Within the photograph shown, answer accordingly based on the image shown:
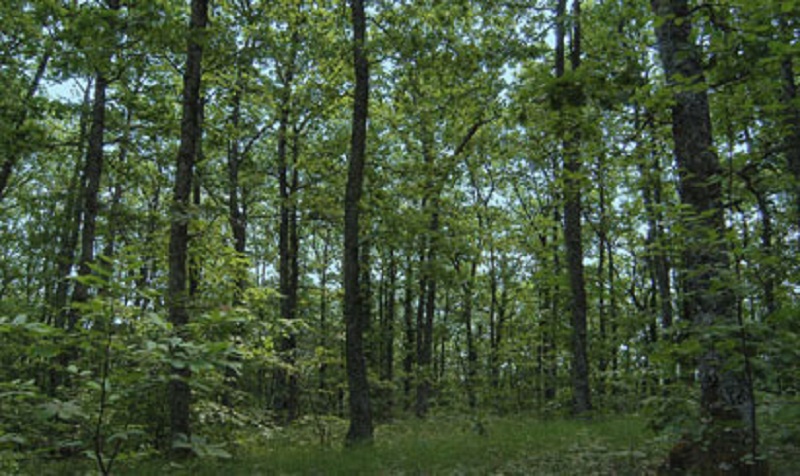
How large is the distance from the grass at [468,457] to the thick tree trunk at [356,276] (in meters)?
0.61

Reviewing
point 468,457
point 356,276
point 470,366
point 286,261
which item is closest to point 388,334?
point 470,366

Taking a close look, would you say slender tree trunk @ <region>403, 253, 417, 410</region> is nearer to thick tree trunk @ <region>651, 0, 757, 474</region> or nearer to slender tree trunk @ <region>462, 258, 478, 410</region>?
slender tree trunk @ <region>462, 258, 478, 410</region>

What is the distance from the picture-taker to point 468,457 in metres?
8.16

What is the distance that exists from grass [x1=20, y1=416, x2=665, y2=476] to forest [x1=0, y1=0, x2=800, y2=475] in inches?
3.3

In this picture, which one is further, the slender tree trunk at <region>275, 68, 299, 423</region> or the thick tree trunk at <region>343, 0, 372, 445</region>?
the slender tree trunk at <region>275, 68, 299, 423</region>

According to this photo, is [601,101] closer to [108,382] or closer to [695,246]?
[695,246]

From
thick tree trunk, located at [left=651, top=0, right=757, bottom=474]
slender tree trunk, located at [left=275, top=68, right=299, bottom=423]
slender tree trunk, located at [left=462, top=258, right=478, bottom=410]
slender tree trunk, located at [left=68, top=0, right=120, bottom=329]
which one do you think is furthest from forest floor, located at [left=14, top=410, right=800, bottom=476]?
slender tree trunk, located at [left=462, top=258, right=478, bottom=410]

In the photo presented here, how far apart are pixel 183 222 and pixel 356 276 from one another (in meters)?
3.54

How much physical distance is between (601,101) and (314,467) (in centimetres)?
642

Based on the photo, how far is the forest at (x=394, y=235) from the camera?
4090mm

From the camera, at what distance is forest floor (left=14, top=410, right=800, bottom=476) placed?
6973 millimetres

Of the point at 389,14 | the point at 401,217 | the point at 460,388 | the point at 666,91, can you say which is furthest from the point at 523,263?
the point at 666,91

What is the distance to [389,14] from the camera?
12.2 meters

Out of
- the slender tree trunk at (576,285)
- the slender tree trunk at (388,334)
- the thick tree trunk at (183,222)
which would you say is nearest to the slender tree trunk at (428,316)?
the slender tree trunk at (388,334)
